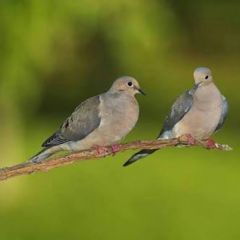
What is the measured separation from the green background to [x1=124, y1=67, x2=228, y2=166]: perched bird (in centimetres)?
438

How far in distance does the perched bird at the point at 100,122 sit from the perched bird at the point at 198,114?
0.14 metres

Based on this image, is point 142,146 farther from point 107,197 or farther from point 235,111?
point 235,111

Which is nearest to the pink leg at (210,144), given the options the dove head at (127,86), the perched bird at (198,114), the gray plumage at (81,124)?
the perched bird at (198,114)

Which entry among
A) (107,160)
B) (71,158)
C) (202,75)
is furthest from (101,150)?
(107,160)

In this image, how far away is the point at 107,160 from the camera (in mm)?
16844

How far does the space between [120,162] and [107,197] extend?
2.05 metres

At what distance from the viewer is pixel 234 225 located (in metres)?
12.8

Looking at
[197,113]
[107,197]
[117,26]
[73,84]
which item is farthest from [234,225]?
[73,84]

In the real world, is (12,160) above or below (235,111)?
above

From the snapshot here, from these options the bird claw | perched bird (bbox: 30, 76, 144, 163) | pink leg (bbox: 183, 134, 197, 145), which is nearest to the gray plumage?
perched bird (bbox: 30, 76, 144, 163)

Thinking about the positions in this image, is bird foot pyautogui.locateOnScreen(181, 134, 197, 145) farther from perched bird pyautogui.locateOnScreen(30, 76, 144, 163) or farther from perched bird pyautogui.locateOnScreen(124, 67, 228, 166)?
perched bird pyautogui.locateOnScreen(30, 76, 144, 163)

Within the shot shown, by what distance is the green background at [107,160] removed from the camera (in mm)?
8703

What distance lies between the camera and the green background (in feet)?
28.6

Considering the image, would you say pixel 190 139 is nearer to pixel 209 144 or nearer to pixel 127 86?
pixel 209 144
